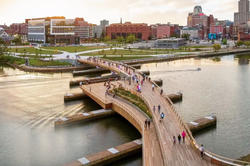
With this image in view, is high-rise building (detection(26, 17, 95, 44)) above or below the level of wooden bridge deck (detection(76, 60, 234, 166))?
above

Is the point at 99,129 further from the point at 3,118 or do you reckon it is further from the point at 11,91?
the point at 11,91

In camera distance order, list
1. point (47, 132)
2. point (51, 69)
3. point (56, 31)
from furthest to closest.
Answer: point (56, 31) < point (51, 69) < point (47, 132)

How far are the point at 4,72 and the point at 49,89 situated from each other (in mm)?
22607

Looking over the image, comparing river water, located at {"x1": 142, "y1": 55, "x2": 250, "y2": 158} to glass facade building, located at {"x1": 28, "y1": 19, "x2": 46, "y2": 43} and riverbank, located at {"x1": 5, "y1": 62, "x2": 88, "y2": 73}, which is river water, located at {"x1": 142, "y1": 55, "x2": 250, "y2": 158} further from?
glass facade building, located at {"x1": 28, "y1": 19, "x2": 46, "y2": 43}

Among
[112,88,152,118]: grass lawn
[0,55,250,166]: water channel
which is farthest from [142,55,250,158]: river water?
[112,88,152,118]: grass lawn

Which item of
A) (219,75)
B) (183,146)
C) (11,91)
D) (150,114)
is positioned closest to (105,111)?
(150,114)

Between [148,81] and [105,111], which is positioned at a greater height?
[148,81]

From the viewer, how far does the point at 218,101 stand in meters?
39.1

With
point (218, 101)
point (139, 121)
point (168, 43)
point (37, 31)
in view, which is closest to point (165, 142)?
point (139, 121)

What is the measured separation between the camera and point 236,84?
50.3 metres

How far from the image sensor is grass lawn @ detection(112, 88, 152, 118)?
1136 inches

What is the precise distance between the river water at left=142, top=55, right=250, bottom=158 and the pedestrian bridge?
3.69m

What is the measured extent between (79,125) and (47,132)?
131 inches

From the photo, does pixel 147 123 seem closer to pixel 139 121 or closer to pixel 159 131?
pixel 139 121
